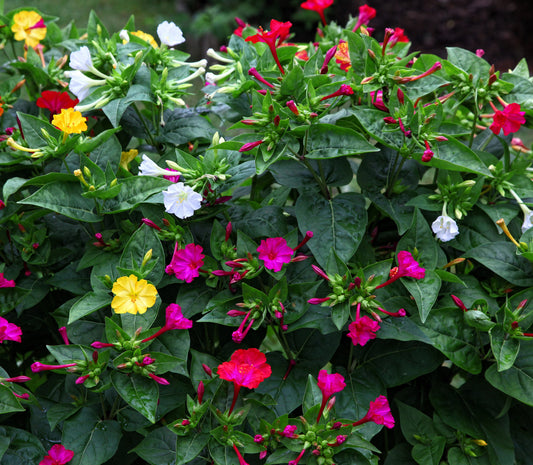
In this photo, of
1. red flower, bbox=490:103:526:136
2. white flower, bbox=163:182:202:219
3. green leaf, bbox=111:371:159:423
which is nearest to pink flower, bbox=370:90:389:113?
red flower, bbox=490:103:526:136

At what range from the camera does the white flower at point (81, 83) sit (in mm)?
1724

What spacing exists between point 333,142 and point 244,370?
1.98 ft

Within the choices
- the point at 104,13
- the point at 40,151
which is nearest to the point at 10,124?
the point at 40,151

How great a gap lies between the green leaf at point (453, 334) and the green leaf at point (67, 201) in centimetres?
91

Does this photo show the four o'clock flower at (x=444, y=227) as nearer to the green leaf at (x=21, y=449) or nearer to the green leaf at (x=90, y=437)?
the green leaf at (x=90, y=437)

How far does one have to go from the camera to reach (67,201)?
161 cm

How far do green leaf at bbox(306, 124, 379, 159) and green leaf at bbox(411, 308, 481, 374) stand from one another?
0.48 metres

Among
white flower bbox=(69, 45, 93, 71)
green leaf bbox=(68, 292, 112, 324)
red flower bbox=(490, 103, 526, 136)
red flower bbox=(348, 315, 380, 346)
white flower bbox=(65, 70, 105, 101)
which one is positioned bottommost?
red flower bbox=(348, 315, 380, 346)

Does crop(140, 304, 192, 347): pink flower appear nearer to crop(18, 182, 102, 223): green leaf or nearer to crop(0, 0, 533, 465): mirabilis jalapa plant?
crop(0, 0, 533, 465): mirabilis jalapa plant

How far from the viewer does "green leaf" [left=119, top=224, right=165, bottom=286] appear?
1565mm

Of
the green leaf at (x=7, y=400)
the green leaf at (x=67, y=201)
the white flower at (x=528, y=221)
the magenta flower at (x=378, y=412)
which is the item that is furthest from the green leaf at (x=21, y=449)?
the white flower at (x=528, y=221)

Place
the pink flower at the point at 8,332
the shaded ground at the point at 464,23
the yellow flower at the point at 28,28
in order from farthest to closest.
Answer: the shaded ground at the point at 464,23
the yellow flower at the point at 28,28
the pink flower at the point at 8,332

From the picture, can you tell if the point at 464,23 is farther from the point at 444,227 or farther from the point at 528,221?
the point at 444,227

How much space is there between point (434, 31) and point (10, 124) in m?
6.57
